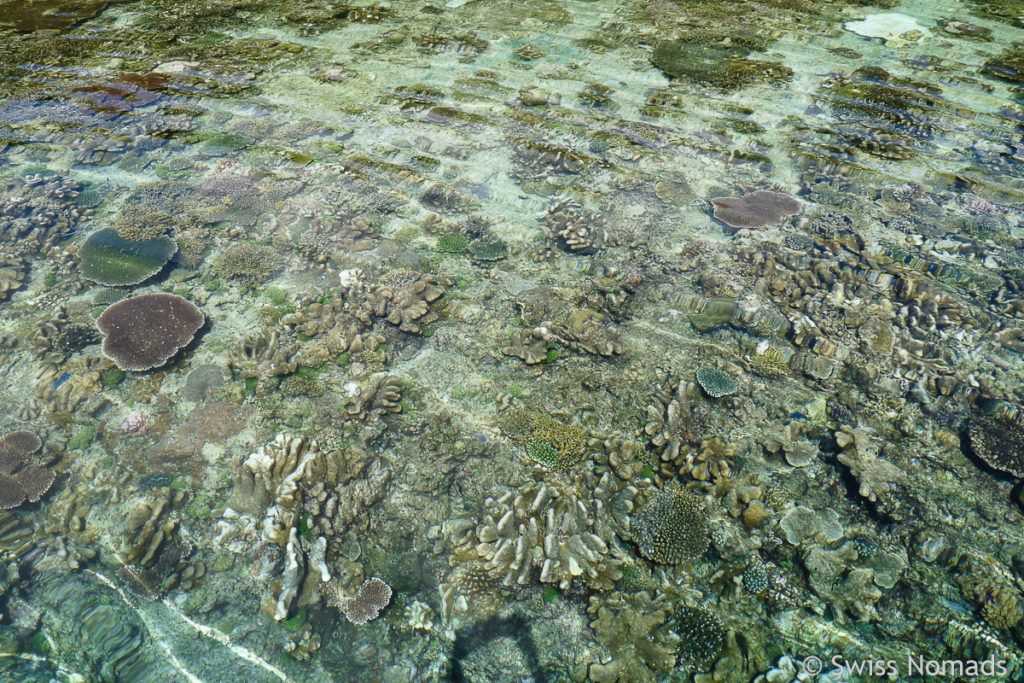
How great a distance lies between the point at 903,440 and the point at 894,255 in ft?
8.38

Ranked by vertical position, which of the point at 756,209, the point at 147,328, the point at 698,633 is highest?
the point at 756,209

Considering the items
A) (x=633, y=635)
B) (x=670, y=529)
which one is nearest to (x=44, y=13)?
(x=670, y=529)

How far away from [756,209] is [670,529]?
434 centimetres

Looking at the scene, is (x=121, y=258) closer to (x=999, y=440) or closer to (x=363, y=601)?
(x=363, y=601)

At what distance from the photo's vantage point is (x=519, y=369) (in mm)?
5305

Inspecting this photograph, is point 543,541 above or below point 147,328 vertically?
below

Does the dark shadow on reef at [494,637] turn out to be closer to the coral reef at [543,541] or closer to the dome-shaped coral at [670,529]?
the coral reef at [543,541]

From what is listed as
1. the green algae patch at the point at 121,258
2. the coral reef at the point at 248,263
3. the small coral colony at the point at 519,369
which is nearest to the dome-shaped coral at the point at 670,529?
the small coral colony at the point at 519,369

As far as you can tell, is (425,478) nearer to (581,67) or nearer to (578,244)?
(578,244)

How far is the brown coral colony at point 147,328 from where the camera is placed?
526 cm

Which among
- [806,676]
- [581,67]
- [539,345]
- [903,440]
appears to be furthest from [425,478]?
[581,67]

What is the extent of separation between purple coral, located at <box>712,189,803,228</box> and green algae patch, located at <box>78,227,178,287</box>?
6.43 metres

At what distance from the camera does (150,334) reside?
5.41 m

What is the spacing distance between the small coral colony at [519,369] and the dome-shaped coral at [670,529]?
29mm
